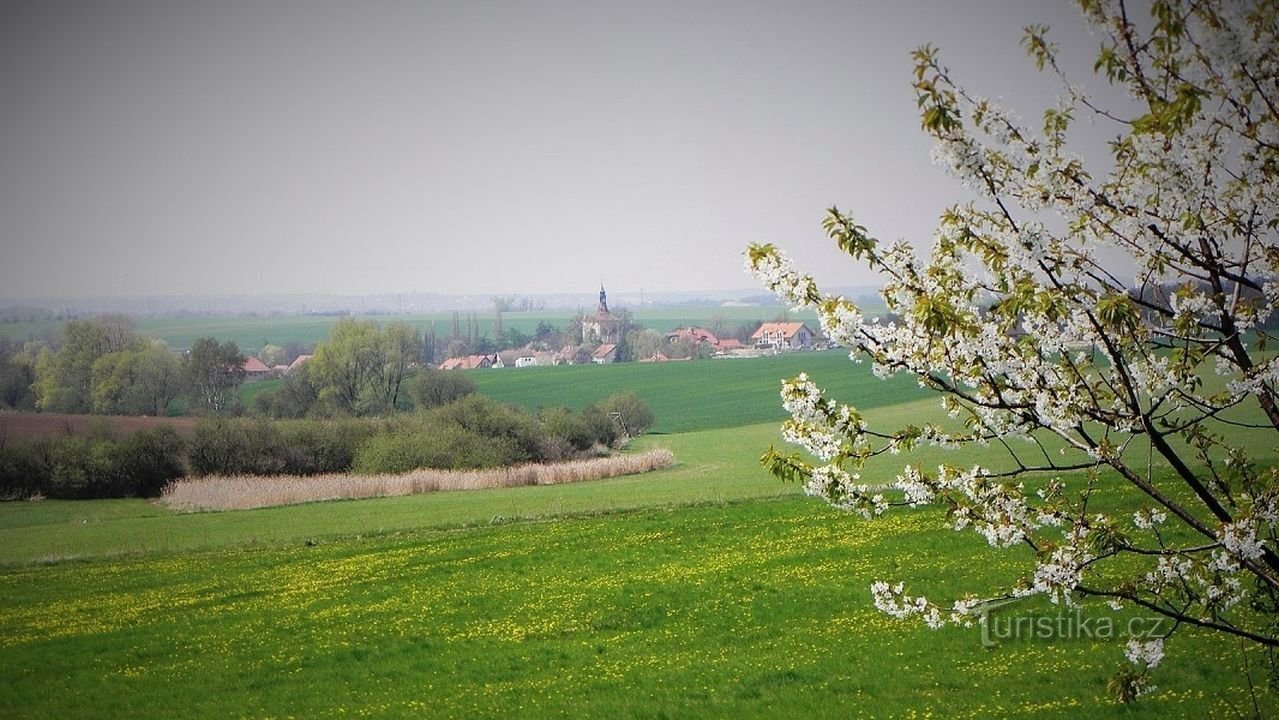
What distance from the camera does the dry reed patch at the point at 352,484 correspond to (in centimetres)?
3466

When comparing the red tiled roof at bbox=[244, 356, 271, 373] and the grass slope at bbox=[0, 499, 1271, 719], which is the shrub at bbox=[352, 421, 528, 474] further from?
the red tiled roof at bbox=[244, 356, 271, 373]

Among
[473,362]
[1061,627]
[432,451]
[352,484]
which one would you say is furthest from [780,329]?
[1061,627]

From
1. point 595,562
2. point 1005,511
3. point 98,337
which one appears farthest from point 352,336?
point 1005,511

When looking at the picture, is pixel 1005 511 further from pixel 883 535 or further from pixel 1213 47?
pixel 883 535

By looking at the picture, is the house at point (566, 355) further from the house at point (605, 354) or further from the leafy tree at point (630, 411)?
the leafy tree at point (630, 411)

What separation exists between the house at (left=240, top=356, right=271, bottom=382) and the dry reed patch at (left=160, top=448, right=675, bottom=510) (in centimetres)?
1978

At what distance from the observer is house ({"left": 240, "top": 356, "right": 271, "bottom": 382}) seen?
2296 inches

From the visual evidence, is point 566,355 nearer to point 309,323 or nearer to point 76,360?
point 309,323

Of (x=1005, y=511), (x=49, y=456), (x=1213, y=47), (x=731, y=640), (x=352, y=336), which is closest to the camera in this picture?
(x=1213, y=47)

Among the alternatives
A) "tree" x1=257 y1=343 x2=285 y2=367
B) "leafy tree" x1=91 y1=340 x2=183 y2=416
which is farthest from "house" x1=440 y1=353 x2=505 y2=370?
"leafy tree" x1=91 y1=340 x2=183 y2=416

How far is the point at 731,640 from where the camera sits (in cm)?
1380

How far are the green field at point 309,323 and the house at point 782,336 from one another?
1.36 meters

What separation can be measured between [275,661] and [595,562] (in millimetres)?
7098

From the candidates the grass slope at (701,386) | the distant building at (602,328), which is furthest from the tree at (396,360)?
the distant building at (602,328)
